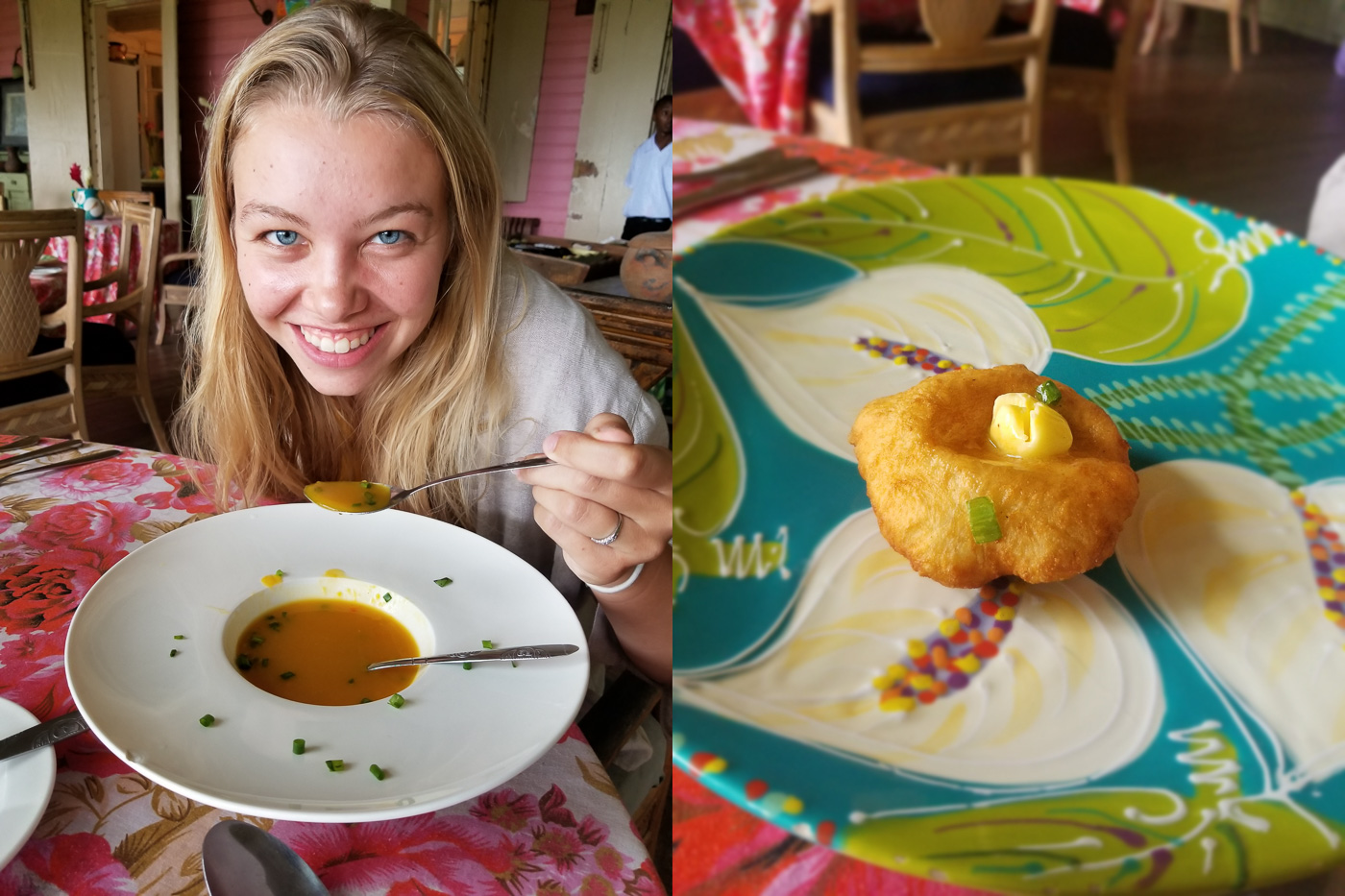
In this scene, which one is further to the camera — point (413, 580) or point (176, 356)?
point (176, 356)

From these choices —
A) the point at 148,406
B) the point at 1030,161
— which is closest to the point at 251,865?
the point at 1030,161

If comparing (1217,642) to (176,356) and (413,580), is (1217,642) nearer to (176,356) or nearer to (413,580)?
(413,580)

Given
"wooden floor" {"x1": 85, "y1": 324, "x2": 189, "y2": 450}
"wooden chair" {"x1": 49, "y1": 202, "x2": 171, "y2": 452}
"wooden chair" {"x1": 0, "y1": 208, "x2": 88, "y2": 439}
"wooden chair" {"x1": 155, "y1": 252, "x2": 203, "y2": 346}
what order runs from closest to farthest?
1. "wooden chair" {"x1": 0, "y1": 208, "x2": 88, "y2": 439}
2. "wooden chair" {"x1": 49, "y1": 202, "x2": 171, "y2": 452}
3. "wooden floor" {"x1": 85, "y1": 324, "x2": 189, "y2": 450}
4. "wooden chair" {"x1": 155, "y1": 252, "x2": 203, "y2": 346}

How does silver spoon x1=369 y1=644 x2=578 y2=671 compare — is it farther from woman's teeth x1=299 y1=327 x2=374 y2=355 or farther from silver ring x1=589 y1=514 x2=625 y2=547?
woman's teeth x1=299 y1=327 x2=374 y2=355

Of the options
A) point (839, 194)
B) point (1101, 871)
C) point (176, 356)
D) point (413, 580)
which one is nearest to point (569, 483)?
point (413, 580)

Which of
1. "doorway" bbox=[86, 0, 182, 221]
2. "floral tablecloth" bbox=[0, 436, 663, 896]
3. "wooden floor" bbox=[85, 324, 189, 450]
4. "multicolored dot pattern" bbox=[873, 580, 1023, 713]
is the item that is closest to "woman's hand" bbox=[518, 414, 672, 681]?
"floral tablecloth" bbox=[0, 436, 663, 896]

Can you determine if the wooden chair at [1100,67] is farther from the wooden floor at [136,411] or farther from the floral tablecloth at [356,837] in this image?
the wooden floor at [136,411]

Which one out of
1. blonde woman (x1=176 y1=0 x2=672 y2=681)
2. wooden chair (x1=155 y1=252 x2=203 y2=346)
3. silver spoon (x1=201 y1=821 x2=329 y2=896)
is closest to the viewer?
silver spoon (x1=201 y1=821 x2=329 y2=896)
